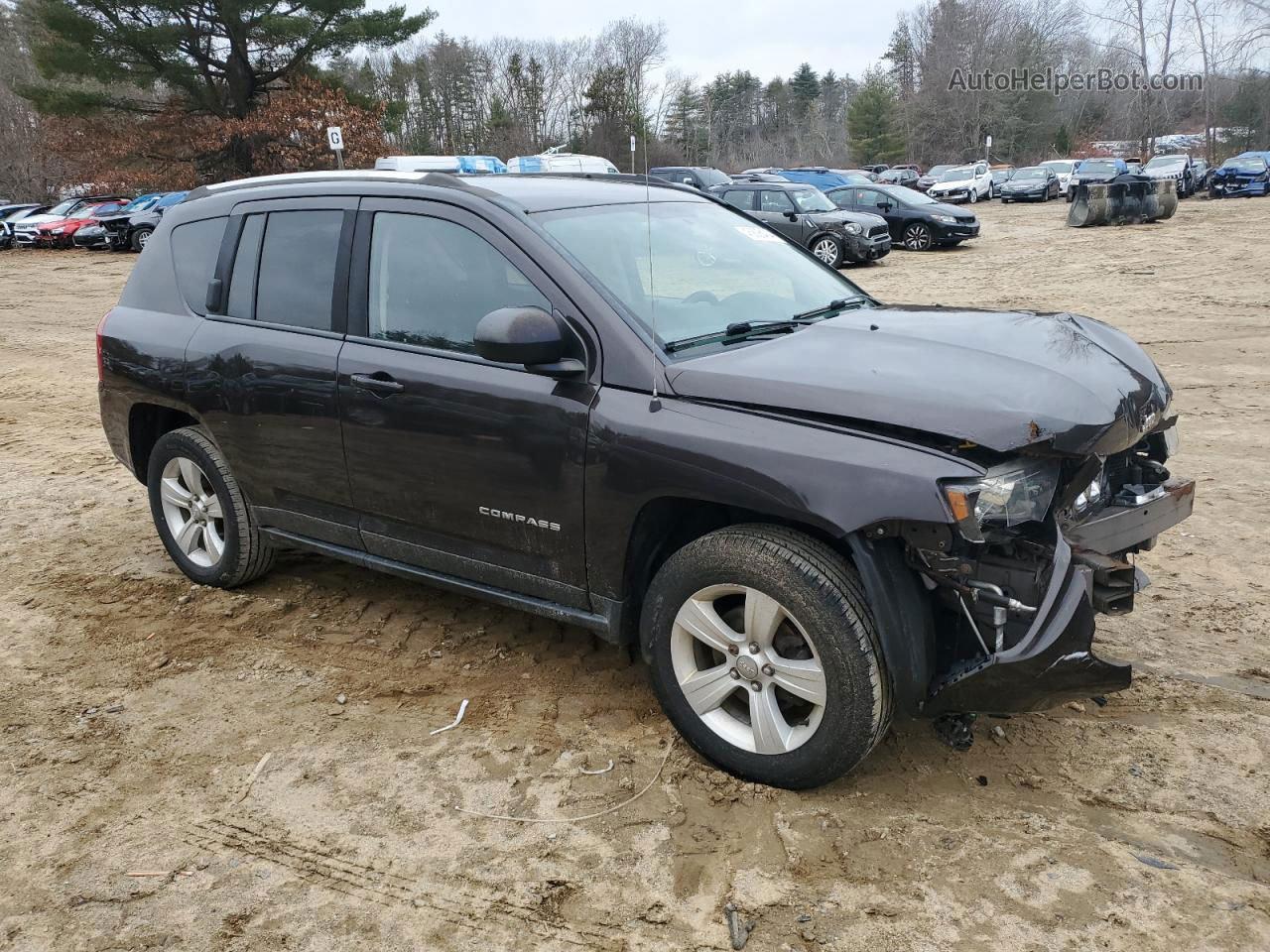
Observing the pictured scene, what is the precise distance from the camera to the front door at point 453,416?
350cm

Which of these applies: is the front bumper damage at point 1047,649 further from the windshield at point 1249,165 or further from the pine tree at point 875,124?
the pine tree at point 875,124

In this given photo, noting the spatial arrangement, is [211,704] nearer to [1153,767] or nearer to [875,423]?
[875,423]

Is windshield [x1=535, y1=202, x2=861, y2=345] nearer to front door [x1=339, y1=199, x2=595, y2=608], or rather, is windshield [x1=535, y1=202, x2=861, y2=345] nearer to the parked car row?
front door [x1=339, y1=199, x2=595, y2=608]

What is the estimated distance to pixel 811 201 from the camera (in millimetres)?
20328

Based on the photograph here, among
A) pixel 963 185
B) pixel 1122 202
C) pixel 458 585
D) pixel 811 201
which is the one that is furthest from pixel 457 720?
pixel 963 185

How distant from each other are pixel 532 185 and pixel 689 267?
74 cm

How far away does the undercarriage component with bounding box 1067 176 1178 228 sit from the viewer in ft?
75.4

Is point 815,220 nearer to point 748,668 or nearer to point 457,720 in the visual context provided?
point 457,720

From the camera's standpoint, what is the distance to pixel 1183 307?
12750 mm

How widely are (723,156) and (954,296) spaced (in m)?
6.38

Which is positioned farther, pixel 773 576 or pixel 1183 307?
pixel 1183 307

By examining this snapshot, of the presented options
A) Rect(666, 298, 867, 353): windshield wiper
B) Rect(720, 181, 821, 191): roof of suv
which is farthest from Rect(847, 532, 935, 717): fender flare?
Rect(720, 181, 821, 191): roof of suv

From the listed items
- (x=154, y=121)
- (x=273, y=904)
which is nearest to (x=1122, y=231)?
(x=273, y=904)

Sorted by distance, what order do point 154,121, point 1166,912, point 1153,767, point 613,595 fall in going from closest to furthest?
point 1166,912 → point 1153,767 → point 613,595 → point 154,121
